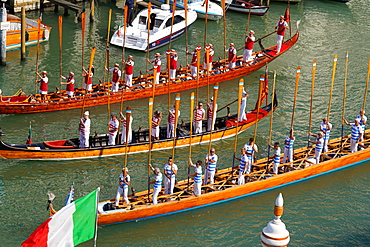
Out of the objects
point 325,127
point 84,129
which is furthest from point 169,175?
point 325,127

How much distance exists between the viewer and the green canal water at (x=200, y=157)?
70.3ft

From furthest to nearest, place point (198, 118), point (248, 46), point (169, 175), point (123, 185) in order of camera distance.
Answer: point (248, 46), point (198, 118), point (169, 175), point (123, 185)

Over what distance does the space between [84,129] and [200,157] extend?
475 cm

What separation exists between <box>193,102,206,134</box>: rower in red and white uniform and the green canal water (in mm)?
853

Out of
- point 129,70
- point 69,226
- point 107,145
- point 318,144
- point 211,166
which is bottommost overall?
point 107,145

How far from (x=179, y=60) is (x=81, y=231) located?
2178 cm

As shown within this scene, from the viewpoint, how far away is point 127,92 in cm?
3112

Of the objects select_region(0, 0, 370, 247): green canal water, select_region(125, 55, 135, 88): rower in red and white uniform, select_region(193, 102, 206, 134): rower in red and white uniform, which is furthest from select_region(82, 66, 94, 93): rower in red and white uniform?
select_region(193, 102, 206, 134): rower in red and white uniform

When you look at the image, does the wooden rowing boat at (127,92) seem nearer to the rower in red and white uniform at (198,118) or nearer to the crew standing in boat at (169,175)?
the rower in red and white uniform at (198,118)

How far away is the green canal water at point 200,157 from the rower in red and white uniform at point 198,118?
85 cm

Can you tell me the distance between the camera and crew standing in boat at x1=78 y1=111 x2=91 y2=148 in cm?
2506

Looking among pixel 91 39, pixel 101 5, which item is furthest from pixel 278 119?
pixel 101 5

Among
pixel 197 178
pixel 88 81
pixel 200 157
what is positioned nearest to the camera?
pixel 197 178

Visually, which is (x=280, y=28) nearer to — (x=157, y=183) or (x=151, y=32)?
(x=151, y=32)
